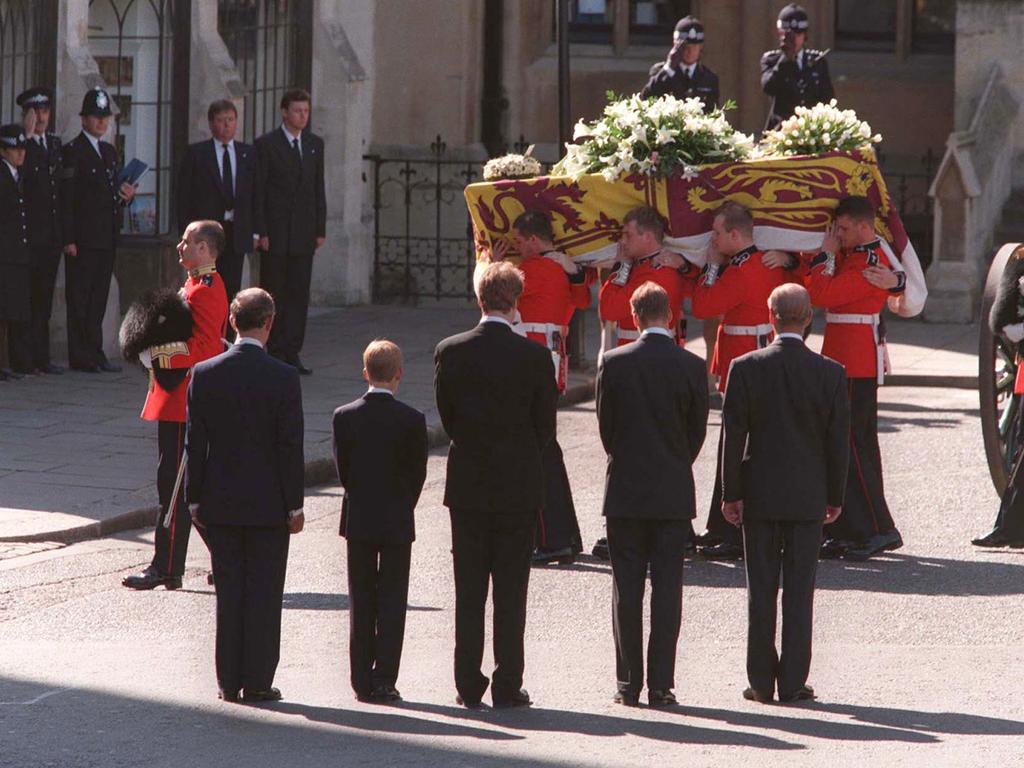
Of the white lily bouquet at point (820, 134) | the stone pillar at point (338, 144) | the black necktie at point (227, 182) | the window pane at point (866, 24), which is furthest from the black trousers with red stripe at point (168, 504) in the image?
the window pane at point (866, 24)

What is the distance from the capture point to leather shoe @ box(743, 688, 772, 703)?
7836mm

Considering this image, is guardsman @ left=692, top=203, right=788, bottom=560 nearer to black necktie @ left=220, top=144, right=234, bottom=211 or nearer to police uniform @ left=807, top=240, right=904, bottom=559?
police uniform @ left=807, top=240, right=904, bottom=559

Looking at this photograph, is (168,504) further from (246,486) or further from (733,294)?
(733,294)

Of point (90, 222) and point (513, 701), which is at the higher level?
point (90, 222)

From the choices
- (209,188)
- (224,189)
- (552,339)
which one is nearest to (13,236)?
(209,188)

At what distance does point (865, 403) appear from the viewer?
10680 millimetres

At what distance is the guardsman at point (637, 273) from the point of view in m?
10.4

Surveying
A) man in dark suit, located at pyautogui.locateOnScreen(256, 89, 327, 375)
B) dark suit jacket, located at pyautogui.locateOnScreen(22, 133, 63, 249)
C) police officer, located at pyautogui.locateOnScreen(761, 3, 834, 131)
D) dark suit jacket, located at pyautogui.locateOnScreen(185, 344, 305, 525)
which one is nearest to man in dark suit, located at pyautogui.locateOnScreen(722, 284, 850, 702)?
dark suit jacket, located at pyautogui.locateOnScreen(185, 344, 305, 525)

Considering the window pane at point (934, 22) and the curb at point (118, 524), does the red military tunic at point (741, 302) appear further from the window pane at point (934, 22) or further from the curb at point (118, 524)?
the window pane at point (934, 22)

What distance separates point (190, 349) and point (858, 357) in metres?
3.27

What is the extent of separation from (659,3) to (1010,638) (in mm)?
15371

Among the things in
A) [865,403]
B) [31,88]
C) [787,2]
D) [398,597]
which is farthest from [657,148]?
[787,2]

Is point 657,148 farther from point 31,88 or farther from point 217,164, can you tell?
point 31,88

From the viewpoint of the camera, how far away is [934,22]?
2291 cm
